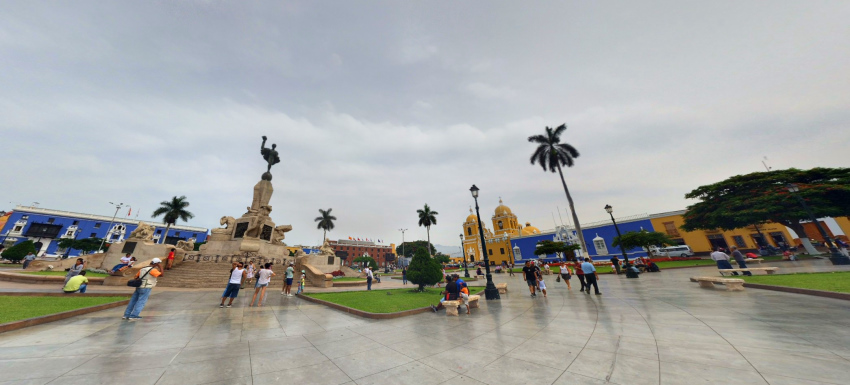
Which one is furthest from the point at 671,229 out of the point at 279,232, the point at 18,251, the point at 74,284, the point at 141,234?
the point at 18,251

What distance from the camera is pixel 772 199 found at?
24.2 metres

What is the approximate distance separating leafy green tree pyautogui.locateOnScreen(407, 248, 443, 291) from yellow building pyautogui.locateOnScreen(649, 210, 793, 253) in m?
39.6

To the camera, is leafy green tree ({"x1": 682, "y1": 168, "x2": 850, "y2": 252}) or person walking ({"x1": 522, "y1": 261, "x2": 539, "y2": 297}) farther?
leafy green tree ({"x1": 682, "y1": 168, "x2": 850, "y2": 252})

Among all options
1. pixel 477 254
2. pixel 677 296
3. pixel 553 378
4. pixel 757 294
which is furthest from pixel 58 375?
pixel 477 254

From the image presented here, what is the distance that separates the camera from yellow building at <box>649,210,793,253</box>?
3700 centimetres

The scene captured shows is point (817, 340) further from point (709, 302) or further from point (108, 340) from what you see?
point (108, 340)

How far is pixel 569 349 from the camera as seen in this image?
464cm

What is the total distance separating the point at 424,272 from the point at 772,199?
33649 millimetres

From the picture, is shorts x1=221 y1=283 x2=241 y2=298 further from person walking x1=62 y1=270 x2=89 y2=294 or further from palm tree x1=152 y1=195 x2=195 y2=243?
palm tree x1=152 y1=195 x2=195 y2=243

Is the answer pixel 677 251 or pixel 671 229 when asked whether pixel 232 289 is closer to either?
pixel 677 251

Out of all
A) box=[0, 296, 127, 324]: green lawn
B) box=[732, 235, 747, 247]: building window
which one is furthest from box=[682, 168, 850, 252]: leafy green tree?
box=[0, 296, 127, 324]: green lawn

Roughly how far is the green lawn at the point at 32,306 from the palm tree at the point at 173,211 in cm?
4803

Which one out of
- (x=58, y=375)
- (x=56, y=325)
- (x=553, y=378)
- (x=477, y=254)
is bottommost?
(x=553, y=378)

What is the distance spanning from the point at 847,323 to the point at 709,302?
287cm
